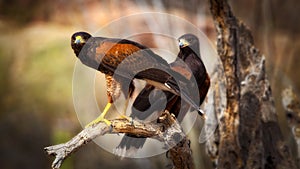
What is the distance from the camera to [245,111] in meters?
3.23

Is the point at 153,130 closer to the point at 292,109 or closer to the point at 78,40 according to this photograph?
the point at 78,40

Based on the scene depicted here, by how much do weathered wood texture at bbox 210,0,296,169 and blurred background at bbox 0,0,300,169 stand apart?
170 cm

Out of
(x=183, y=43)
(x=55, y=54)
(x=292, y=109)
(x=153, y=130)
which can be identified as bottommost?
(x=153, y=130)

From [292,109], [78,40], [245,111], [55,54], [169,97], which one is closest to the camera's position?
[78,40]

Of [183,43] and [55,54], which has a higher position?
[55,54]

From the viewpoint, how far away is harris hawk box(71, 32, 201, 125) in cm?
234

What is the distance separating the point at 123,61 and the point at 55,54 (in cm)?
429

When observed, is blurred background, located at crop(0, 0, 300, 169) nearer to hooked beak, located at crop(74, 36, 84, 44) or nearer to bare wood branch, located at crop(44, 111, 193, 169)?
bare wood branch, located at crop(44, 111, 193, 169)

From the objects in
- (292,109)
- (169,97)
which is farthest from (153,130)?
(292,109)

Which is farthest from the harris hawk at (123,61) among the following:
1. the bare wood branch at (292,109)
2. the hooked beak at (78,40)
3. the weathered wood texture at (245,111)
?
the bare wood branch at (292,109)

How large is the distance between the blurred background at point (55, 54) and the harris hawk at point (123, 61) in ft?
8.56

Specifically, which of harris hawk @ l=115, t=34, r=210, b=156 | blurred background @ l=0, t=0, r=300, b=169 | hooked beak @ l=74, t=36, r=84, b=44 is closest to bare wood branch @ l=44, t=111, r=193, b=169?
harris hawk @ l=115, t=34, r=210, b=156

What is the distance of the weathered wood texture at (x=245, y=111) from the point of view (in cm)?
312

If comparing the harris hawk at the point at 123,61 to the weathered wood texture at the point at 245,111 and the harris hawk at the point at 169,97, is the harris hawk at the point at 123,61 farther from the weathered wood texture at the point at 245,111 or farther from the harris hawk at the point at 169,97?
the weathered wood texture at the point at 245,111
